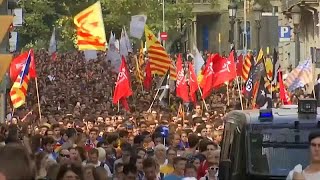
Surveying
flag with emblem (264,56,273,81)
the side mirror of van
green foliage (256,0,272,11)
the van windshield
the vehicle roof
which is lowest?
flag with emblem (264,56,273,81)

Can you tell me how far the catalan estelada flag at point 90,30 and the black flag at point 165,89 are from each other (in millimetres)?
3102

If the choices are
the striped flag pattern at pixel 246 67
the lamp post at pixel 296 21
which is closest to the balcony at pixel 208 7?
the lamp post at pixel 296 21

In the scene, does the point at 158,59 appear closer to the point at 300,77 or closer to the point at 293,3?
the point at 300,77

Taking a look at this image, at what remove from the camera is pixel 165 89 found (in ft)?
111

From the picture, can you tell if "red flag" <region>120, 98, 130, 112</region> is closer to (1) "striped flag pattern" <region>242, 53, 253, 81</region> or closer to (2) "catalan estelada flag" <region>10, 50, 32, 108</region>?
(1) "striped flag pattern" <region>242, 53, 253, 81</region>

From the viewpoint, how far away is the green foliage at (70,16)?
76.9 meters

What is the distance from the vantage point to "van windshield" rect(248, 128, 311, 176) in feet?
32.4

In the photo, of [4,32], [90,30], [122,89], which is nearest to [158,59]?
[90,30]

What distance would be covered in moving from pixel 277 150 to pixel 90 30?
20.6 meters

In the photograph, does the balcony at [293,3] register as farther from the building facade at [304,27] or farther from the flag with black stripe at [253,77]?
the flag with black stripe at [253,77]

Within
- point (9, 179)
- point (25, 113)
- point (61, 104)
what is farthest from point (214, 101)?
point (9, 179)

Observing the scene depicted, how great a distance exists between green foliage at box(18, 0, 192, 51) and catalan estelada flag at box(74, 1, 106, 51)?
38772 mm

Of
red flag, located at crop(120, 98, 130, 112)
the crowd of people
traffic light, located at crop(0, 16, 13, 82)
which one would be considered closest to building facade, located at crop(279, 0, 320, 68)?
the crowd of people

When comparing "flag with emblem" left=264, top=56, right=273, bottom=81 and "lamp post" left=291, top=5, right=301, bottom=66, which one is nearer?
"flag with emblem" left=264, top=56, right=273, bottom=81
